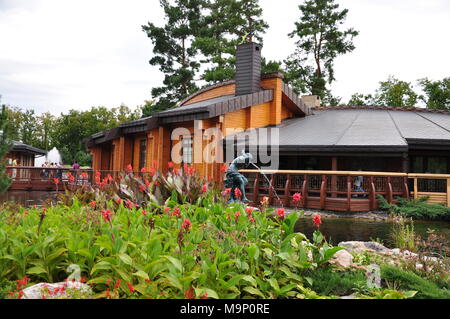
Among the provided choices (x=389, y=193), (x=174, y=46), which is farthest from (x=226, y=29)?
(x=389, y=193)

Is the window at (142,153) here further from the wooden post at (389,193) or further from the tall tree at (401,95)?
the tall tree at (401,95)

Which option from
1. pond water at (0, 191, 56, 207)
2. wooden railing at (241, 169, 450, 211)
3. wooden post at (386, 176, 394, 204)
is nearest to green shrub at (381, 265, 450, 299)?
wooden railing at (241, 169, 450, 211)

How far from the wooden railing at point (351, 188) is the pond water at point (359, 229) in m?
0.94

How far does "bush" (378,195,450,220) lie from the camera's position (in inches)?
472

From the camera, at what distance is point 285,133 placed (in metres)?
18.2

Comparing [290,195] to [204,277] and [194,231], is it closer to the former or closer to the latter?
[194,231]

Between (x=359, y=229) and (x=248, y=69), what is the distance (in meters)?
11.3

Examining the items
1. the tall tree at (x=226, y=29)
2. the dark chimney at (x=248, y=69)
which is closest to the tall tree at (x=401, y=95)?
the tall tree at (x=226, y=29)

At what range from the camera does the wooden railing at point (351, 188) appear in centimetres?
1327

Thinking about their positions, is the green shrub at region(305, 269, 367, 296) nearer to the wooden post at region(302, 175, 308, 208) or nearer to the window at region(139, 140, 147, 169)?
the wooden post at region(302, 175, 308, 208)

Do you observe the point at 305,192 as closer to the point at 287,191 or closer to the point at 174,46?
the point at 287,191

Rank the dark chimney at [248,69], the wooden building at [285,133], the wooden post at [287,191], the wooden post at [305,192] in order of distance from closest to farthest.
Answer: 1. the wooden post at [305,192]
2. the wooden post at [287,191]
3. the wooden building at [285,133]
4. the dark chimney at [248,69]
